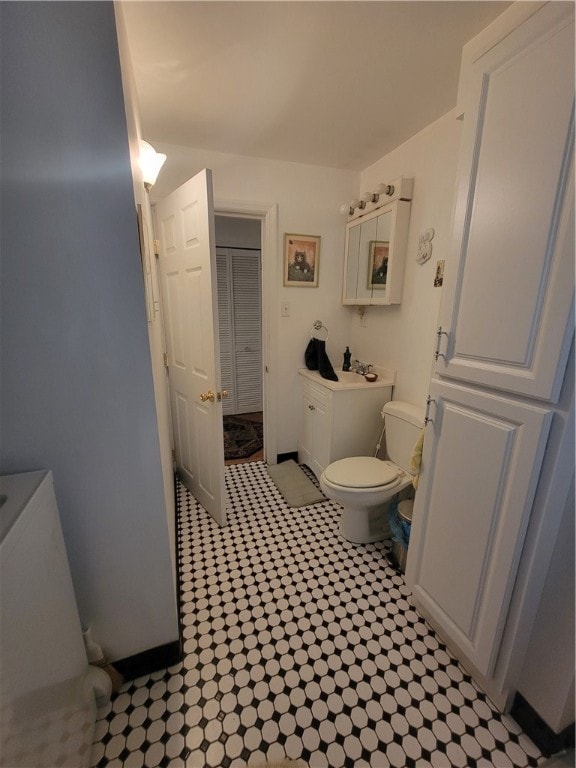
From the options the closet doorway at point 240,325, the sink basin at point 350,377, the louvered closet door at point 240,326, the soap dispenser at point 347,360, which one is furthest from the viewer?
the louvered closet door at point 240,326

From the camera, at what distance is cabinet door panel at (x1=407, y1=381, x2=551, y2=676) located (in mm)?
903

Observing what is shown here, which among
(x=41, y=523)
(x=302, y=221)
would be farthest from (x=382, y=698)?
(x=302, y=221)

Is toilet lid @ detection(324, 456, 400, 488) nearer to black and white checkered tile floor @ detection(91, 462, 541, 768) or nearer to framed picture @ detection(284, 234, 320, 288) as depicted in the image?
black and white checkered tile floor @ detection(91, 462, 541, 768)

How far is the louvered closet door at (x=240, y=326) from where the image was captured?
11.3 feet

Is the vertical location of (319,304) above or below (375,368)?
above

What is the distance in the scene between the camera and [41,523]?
29.7 inches

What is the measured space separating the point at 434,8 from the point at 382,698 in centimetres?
242

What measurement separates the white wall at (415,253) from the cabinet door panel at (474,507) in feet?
2.66

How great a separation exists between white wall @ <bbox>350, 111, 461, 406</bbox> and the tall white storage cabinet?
584 mm

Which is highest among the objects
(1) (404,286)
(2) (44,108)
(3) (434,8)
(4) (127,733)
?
(3) (434,8)

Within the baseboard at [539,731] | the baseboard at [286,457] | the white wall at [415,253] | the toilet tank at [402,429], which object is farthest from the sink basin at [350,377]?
the baseboard at [539,731]

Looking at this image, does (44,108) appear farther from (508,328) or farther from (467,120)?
(508,328)

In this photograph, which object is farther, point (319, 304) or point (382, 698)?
point (319, 304)

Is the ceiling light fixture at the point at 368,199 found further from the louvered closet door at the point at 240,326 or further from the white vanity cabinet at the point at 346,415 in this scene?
the louvered closet door at the point at 240,326
